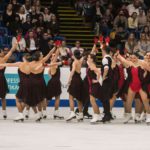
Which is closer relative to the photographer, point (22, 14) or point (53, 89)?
point (53, 89)

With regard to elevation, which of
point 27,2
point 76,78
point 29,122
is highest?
point 27,2

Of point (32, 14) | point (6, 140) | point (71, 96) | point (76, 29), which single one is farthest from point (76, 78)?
point (76, 29)

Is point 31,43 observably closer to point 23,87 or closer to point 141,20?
point 141,20

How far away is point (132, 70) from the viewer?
13.4 metres

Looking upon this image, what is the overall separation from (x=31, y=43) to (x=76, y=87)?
5243mm

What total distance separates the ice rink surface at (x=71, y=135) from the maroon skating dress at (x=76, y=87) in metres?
0.59

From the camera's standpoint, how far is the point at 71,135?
11.3 m

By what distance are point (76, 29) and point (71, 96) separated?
8522 millimetres

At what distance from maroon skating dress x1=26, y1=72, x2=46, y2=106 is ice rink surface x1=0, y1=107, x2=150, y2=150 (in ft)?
1.43

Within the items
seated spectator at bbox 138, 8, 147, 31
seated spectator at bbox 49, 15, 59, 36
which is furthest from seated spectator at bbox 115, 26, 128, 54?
seated spectator at bbox 49, 15, 59, 36

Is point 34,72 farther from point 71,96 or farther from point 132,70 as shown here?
point 132,70

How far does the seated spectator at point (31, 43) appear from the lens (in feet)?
61.1

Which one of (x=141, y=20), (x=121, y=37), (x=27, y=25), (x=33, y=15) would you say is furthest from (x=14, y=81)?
(x=141, y=20)

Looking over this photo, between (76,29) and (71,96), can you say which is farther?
(76,29)
